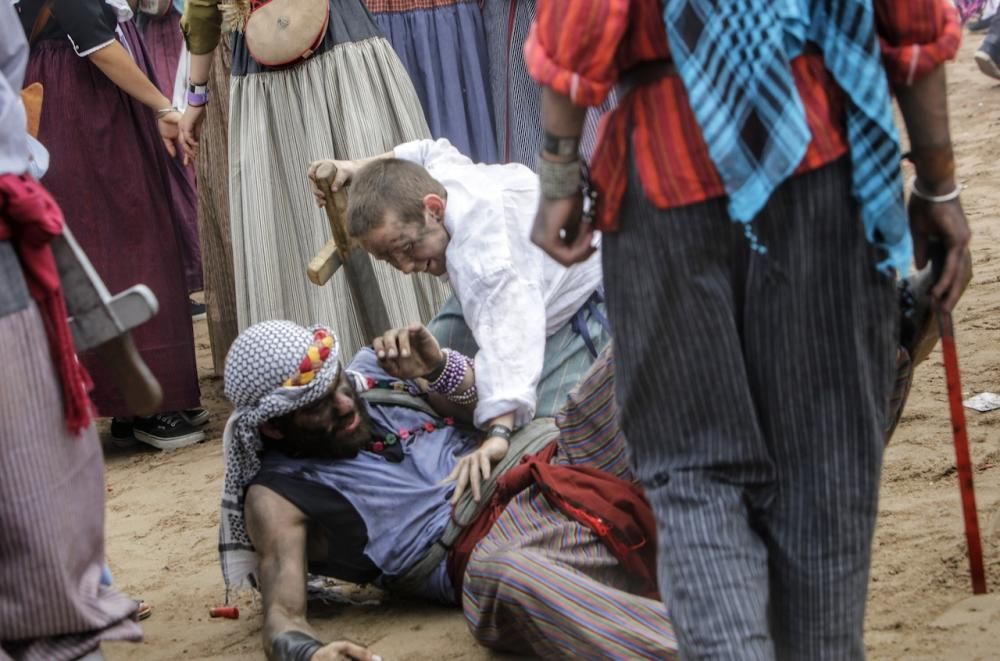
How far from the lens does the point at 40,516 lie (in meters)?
2.22

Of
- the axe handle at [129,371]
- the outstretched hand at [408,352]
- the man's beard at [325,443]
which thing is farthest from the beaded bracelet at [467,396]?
the axe handle at [129,371]

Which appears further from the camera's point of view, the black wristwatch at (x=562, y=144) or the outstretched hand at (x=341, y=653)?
the outstretched hand at (x=341, y=653)

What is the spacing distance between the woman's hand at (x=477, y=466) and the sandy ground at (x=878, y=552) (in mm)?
321

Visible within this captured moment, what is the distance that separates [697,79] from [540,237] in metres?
0.35

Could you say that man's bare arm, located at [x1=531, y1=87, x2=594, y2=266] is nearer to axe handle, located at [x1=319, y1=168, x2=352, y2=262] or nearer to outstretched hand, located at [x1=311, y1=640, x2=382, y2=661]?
outstretched hand, located at [x1=311, y1=640, x2=382, y2=661]

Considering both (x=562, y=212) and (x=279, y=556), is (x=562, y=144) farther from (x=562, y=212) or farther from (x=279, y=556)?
(x=279, y=556)

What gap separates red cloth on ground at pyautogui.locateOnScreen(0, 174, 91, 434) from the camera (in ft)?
7.19

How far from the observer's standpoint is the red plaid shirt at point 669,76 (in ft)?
6.44

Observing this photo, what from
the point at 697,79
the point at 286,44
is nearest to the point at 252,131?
the point at 286,44

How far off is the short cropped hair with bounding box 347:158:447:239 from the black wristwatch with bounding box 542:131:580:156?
1.62 m

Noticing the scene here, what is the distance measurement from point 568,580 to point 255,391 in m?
0.91

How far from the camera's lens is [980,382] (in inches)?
175

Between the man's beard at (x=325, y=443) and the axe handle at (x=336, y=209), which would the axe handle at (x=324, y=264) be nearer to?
the axe handle at (x=336, y=209)

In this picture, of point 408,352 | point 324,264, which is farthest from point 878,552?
point 324,264
